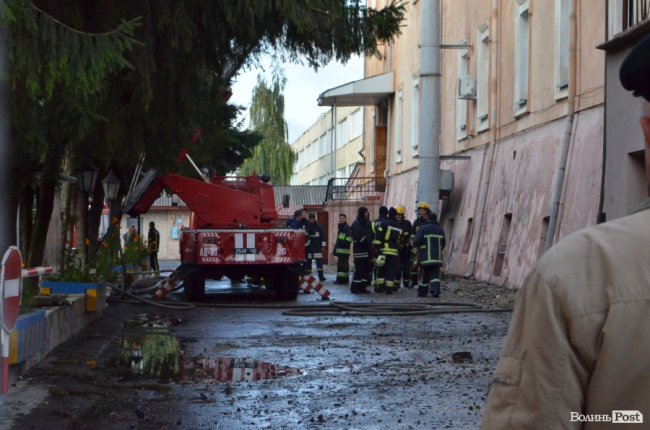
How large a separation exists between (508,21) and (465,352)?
15087 mm

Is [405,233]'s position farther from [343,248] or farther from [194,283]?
[194,283]

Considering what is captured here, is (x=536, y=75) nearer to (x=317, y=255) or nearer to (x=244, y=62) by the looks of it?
(x=317, y=255)

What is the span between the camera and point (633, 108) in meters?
14.7

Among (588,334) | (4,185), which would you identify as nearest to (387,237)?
(4,185)

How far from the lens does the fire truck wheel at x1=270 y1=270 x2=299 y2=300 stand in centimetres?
2136

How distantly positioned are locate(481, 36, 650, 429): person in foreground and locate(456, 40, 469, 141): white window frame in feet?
92.8

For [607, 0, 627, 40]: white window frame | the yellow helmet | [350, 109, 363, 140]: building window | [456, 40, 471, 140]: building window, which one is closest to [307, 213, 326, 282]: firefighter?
[456, 40, 471, 140]: building window

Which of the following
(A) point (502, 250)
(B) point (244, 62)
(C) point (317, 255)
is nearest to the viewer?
(B) point (244, 62)

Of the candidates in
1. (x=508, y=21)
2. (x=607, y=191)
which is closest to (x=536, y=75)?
(x=508, y=21)

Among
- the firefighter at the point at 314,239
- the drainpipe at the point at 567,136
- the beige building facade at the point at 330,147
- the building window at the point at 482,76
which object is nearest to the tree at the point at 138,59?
the drainpipe at the point at 567,136

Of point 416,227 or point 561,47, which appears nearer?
point 561,47

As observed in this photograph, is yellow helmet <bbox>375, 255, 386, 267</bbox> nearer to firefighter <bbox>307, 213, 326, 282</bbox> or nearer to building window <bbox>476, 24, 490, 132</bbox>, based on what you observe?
building window <bbox>476, 24, 490, 132</bbox>

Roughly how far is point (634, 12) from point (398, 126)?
25.4m

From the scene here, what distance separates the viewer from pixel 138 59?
37.3 ft
